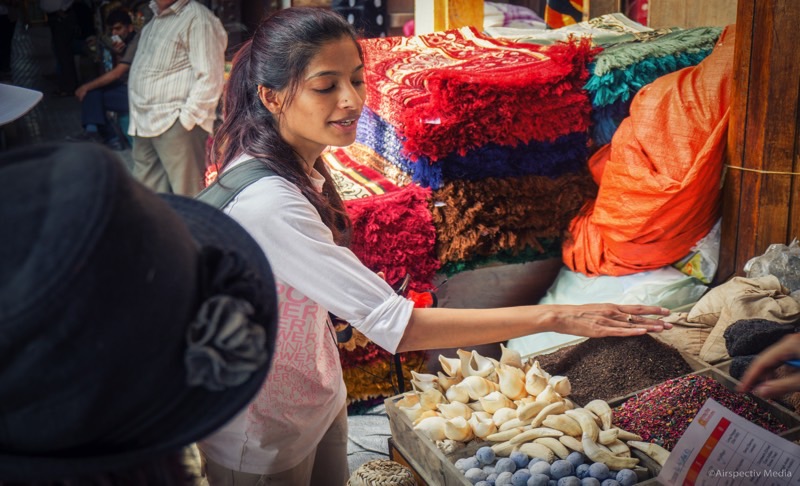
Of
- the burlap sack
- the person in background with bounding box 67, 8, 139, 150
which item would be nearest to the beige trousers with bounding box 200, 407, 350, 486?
the burlap sack

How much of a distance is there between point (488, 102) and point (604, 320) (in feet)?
3.98

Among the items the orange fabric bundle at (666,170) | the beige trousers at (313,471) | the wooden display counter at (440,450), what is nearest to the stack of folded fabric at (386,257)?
the orange fabric bundle at (666,170)

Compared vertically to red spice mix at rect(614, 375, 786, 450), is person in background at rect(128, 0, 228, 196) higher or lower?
higher

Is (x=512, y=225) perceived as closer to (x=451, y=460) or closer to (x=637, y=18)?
(x=451, y=460)

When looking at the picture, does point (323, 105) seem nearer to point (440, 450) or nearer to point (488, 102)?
point (440, 450)

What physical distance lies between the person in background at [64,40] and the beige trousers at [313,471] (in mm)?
5287

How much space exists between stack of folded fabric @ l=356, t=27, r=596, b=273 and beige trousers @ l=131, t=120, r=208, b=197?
1.89 metres

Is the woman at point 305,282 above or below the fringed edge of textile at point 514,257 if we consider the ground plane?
above

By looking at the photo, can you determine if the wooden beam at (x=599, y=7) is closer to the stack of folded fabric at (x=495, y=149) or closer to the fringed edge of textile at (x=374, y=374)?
the stack of folded fabric at (x=495, y=149)

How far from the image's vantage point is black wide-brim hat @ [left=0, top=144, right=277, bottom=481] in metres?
0.63

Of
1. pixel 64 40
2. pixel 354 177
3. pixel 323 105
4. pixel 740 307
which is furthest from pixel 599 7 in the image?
pixel 64 40

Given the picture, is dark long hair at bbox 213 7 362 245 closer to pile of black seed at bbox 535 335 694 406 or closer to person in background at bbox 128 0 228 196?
pile of black seed at bbox 535 335 694 406

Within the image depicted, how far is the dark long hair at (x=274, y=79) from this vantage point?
5.04 feet

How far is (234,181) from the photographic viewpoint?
56.8 inches
